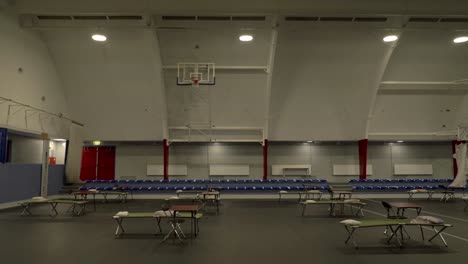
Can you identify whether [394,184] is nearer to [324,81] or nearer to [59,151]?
[324,81]

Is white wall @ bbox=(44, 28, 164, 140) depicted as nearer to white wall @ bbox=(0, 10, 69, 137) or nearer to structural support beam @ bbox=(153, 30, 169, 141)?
structural support beam @ bbox=(153, 30, 169, 141)

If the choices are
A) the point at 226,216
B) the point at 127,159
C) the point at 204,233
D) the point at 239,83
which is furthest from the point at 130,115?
the point at 204,233

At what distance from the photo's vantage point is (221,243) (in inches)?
268

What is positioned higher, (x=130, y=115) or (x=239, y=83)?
(x=239, y=83)

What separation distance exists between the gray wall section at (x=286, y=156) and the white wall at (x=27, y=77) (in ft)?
14.6

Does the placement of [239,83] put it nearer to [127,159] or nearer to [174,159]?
[174,159]

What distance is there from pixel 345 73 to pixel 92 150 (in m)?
14.9

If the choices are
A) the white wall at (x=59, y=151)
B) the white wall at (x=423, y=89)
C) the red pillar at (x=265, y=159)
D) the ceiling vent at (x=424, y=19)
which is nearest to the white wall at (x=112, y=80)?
the white wall at (x=59, y=151)

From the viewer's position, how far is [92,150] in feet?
62.3

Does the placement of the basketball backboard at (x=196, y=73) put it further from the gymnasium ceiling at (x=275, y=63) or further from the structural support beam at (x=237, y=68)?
the gymnasium ceiling at (x=275, y=63)

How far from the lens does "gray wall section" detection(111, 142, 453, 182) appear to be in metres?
18.5

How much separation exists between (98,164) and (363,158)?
1538 cm

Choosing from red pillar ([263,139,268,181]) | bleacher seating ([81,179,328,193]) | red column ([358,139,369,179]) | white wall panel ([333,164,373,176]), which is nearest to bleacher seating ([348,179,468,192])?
red column ([358,139,369,179])

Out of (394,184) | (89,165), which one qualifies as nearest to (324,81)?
(394,184)
